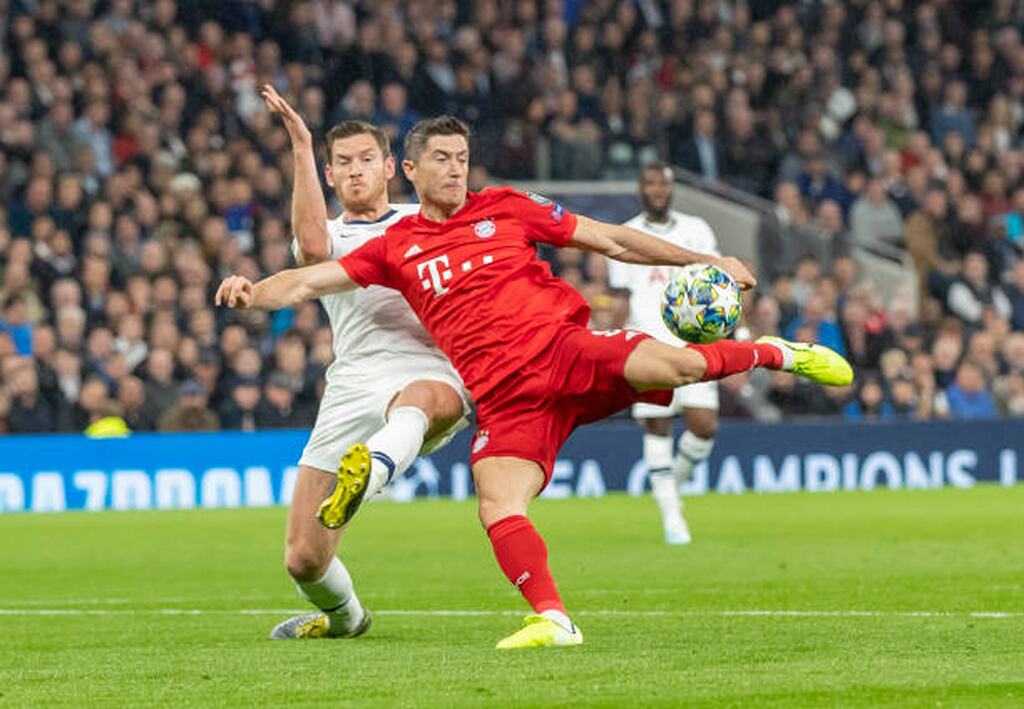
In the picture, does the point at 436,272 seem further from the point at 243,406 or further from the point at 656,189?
the point at 243,406

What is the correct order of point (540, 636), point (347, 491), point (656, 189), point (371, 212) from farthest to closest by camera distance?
point (656, 189)
point (371, 212)
point (540, 636)
point (347, 491)

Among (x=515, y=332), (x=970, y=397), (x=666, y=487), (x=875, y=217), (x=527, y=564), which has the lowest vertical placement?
(x=970, y=397)

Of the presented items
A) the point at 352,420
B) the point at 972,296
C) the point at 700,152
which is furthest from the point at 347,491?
the point at 700,152

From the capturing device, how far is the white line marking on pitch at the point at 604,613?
32.1ft

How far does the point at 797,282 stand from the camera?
79.0 ft

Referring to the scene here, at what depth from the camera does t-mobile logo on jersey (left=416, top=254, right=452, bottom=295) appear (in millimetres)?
8953

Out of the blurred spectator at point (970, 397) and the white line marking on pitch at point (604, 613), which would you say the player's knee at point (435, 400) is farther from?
the blurred spectator at point (970, 397)

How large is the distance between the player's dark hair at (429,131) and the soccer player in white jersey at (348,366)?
1.58ft

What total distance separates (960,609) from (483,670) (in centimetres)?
318

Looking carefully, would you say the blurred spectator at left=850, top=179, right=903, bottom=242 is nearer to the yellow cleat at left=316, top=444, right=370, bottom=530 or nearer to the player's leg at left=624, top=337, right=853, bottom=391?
the player's leg at left=624, top=337, right=853, bottom=391

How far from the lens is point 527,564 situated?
8.42 meters

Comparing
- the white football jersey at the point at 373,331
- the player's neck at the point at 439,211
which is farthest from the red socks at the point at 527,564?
the player's neck at the point at 439,211

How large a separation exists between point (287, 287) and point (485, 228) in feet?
2.72

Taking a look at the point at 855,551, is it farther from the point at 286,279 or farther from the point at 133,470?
the point at 133,470
